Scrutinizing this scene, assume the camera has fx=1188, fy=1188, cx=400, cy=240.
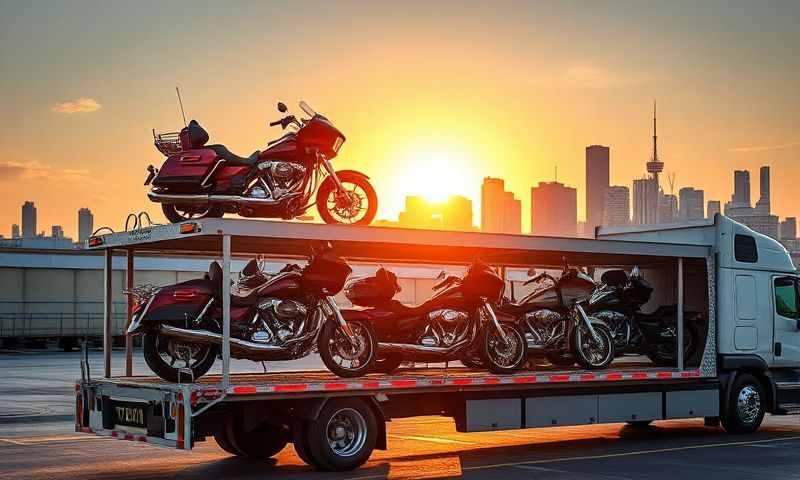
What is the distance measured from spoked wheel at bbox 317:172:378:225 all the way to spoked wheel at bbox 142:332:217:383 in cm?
233

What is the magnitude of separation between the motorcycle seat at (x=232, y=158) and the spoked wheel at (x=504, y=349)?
137 inches

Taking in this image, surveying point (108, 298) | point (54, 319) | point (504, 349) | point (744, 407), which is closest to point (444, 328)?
point (504, 349)

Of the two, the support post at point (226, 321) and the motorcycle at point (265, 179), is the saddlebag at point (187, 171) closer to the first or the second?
the motorcycle at point (265, 179)

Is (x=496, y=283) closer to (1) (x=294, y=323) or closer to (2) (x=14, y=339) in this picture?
(1) (x=294, y=323)

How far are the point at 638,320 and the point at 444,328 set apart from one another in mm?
4162

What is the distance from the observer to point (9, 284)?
41.7 metres

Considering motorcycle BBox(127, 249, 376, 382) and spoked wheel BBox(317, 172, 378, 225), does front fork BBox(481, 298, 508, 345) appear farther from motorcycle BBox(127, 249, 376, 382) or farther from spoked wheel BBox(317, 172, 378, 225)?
motorcycle BBox(127, 249, 376, 382)

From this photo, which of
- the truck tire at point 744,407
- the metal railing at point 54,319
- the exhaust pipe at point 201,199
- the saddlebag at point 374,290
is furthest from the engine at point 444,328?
the metal railing at point 54,319

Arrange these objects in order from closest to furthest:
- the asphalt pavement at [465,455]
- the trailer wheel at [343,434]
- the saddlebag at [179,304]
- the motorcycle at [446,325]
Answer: the trailer wheel at [343,434] < the saddlebag at [179,304] < the asphalt pavement at [465,455] < the motorcycle at [446,325]

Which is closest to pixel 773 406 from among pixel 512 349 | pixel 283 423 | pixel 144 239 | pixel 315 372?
pixel 512 349

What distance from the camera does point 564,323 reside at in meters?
16.0

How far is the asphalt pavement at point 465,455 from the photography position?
1223cm

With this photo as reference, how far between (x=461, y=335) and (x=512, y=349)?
2.49 feet

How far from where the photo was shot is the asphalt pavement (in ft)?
40.1
